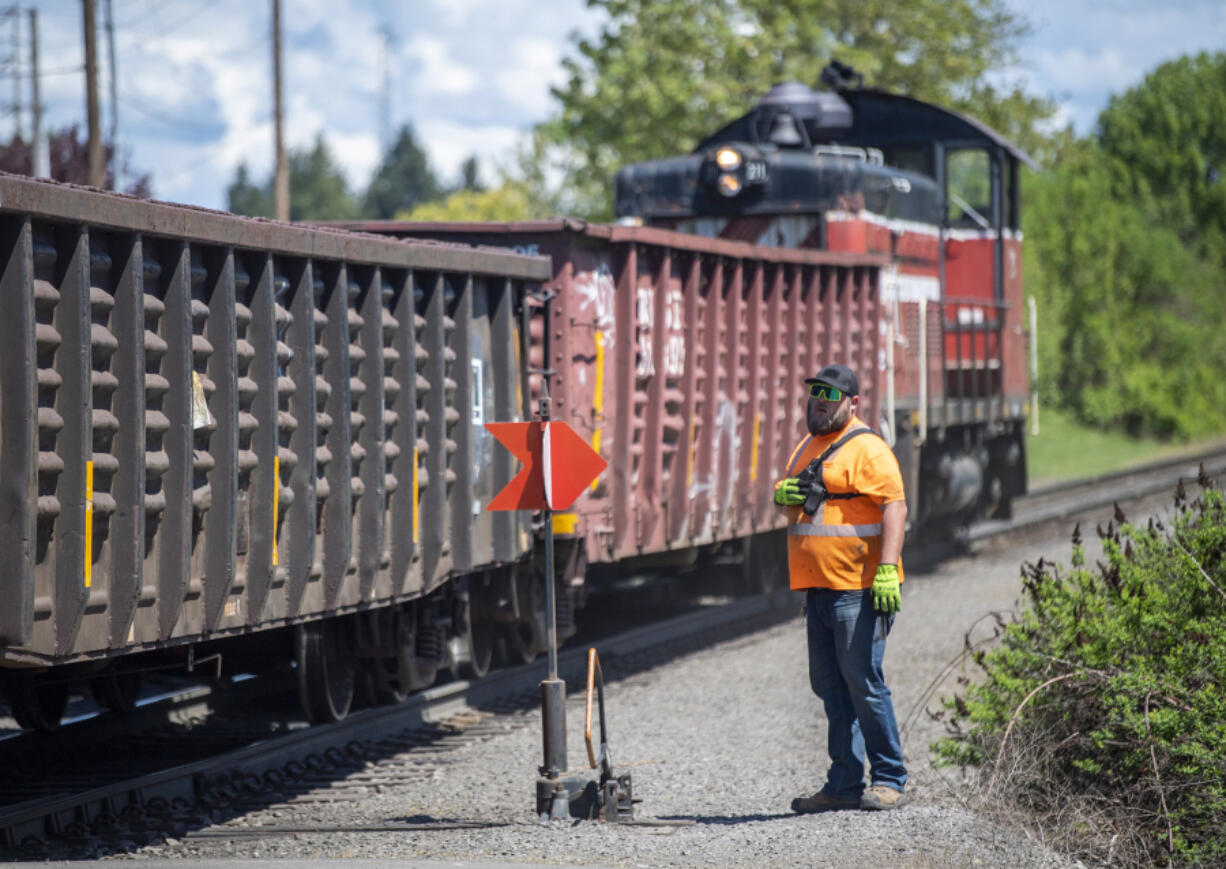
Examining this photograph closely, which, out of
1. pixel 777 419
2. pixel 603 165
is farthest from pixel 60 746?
pixel 603 165

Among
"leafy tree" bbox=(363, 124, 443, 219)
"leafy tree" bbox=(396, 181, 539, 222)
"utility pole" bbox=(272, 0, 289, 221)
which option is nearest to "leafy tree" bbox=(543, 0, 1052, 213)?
"utility pole" bbox=(272, 0, 289, 221)

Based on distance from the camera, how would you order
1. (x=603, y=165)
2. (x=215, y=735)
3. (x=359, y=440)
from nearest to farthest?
(x=359, y=440) → (x=215, y=735) → (x=603, y=165)

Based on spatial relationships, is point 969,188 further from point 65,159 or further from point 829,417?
point 65,159

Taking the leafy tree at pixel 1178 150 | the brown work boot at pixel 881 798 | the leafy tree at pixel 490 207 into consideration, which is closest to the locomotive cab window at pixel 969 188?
the brown work boot at pixel 881 798

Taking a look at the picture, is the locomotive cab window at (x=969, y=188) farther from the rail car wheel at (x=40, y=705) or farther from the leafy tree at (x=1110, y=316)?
the leafy tree at (x=1110, y=316)

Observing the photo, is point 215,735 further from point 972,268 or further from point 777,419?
point 972,268

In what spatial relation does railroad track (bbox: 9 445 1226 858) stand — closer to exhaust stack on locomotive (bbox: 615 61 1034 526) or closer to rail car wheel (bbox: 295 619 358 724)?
rail car wheel (bbox: 295 619 358 724)


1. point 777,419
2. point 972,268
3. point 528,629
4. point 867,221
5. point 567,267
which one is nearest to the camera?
point 567,267

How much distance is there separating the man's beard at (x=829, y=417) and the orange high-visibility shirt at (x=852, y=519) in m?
0.14

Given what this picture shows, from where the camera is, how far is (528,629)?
1210 centimetres

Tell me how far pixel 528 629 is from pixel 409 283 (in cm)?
391

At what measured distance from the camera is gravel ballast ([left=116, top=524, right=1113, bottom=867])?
21.7 feet

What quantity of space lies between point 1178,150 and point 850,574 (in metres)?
44.9

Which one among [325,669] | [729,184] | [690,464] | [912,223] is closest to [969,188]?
[912,223]
